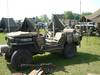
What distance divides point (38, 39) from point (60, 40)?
1.45 meters

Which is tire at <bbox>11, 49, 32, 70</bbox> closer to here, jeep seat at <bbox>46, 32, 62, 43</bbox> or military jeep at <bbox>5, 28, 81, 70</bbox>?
military jeep at <bbox>5, 28, 81, 70</bbox>

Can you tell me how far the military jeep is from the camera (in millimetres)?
10344

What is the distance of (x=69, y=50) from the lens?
491 inches

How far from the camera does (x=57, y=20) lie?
1355cm

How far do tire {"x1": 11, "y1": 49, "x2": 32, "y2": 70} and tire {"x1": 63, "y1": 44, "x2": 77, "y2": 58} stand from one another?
246 centimetres

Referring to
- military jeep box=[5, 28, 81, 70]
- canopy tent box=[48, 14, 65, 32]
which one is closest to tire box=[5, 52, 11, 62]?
military jeep box=[5, 28, 81, 70]

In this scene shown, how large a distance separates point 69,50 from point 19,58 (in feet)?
10.2

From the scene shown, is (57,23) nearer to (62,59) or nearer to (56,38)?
(56,38)

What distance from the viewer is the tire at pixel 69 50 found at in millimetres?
12363

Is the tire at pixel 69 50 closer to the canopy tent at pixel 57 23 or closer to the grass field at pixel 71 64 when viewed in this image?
the grass field at pixel 71 64

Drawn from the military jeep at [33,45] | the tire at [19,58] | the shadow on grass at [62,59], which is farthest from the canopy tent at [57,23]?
the tire at [19,58]

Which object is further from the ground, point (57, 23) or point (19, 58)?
point (57, 23)

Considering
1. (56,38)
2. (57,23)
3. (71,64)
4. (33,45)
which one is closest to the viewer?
(33,45)

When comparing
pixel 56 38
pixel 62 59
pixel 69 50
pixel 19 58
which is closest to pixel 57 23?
pixel 56 38
